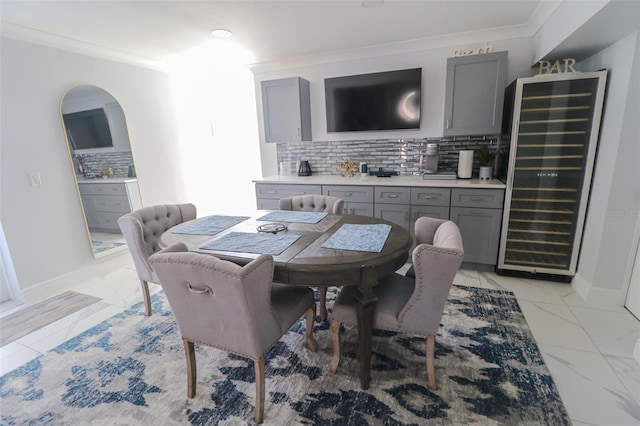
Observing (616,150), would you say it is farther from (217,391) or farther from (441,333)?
(217,391)

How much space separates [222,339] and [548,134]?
10.2 feet

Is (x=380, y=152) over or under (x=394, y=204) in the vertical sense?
over

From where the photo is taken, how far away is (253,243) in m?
1.83

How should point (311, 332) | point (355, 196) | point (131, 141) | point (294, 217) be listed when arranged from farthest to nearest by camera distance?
point (131, 141)
point (355, 196)
point (294, 217)
point (311, 332)

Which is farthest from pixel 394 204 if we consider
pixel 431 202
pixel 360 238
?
pixel 360 238

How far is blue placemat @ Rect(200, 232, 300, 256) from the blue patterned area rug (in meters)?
0.81

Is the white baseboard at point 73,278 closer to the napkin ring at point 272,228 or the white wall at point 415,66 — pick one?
the napkin ring at point 272,228

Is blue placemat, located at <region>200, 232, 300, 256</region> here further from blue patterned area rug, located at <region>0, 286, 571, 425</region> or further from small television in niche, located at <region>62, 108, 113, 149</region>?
small television in niche, located at <region>62, 108, 113, 149</region>

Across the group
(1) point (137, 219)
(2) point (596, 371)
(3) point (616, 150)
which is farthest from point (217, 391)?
(3) point (616, 150)

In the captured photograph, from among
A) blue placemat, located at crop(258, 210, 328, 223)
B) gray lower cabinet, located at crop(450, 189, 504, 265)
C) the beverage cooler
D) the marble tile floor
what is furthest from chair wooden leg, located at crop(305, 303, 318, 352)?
the beverage cooler

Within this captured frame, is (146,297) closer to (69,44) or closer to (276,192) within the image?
(276,192)

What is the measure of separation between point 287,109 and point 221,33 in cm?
115

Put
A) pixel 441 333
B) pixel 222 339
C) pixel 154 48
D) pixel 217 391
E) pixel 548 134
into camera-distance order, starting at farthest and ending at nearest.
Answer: pixel 154 48 → pixel 548 134 → pixel 441 333 → pixel 217 391 → pixel 222 339

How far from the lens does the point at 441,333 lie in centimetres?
218
